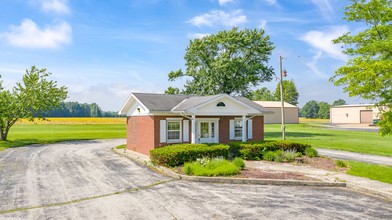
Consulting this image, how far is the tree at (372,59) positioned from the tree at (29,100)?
32.0m

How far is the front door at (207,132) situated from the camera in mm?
22875

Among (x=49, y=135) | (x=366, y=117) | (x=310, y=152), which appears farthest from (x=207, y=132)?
(x=366, y=117)

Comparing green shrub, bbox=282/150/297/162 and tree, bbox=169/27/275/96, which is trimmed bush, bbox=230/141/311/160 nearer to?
green shrub, bbox=282/150/297/162

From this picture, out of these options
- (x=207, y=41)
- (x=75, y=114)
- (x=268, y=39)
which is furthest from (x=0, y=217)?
(x=75, y=114)

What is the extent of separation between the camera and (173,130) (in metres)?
21.8

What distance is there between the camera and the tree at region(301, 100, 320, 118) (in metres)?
163

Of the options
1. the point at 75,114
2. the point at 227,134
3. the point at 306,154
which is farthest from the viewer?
the point at 75,114

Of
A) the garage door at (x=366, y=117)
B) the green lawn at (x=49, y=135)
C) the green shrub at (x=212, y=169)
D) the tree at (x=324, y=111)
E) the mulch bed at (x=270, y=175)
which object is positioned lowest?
the mulch bed at (x=270, y=175)

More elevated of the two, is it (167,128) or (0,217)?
(167,128)

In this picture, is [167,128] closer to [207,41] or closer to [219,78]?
[219,78]

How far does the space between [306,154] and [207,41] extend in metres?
25.4

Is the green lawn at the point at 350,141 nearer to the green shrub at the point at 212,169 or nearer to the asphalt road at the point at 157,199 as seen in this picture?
the green shrub at the point at 212,169

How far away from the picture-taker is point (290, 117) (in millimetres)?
77562

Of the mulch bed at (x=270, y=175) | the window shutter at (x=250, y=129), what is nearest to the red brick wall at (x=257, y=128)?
the window shutter at (x=250, y=129)
